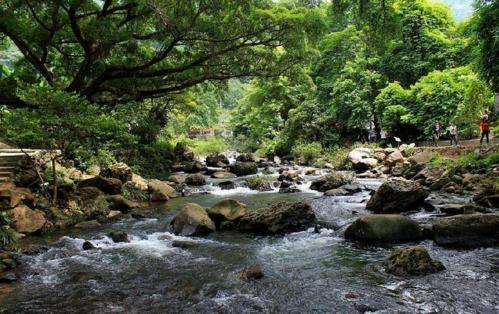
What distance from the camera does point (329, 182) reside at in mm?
16594

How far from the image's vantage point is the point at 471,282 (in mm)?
6156

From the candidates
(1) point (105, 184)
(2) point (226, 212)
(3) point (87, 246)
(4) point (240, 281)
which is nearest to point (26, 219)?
(3) point (87, 246)

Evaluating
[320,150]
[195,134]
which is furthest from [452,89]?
[195,134]

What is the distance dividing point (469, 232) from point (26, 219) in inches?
419

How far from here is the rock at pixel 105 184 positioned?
1414 centimetres

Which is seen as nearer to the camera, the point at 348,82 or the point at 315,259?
the point at 315,259

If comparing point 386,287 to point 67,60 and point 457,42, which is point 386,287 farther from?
point 457,42

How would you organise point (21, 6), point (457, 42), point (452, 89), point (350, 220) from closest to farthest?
point (350, 220) → point (21, 6) → point (452, 89) → point (457, 42)

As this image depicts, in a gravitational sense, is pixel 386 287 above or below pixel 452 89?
below

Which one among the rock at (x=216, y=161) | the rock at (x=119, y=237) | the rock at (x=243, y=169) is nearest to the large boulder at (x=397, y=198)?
the rock at (x=119, y=237)

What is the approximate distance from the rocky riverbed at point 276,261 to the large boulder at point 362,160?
8165 millimetres

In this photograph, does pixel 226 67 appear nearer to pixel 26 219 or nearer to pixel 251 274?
pixel 26 219

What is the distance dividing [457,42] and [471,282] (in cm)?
2473

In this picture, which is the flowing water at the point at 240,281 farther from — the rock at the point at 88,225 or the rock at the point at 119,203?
the rock at the point at 119,203
